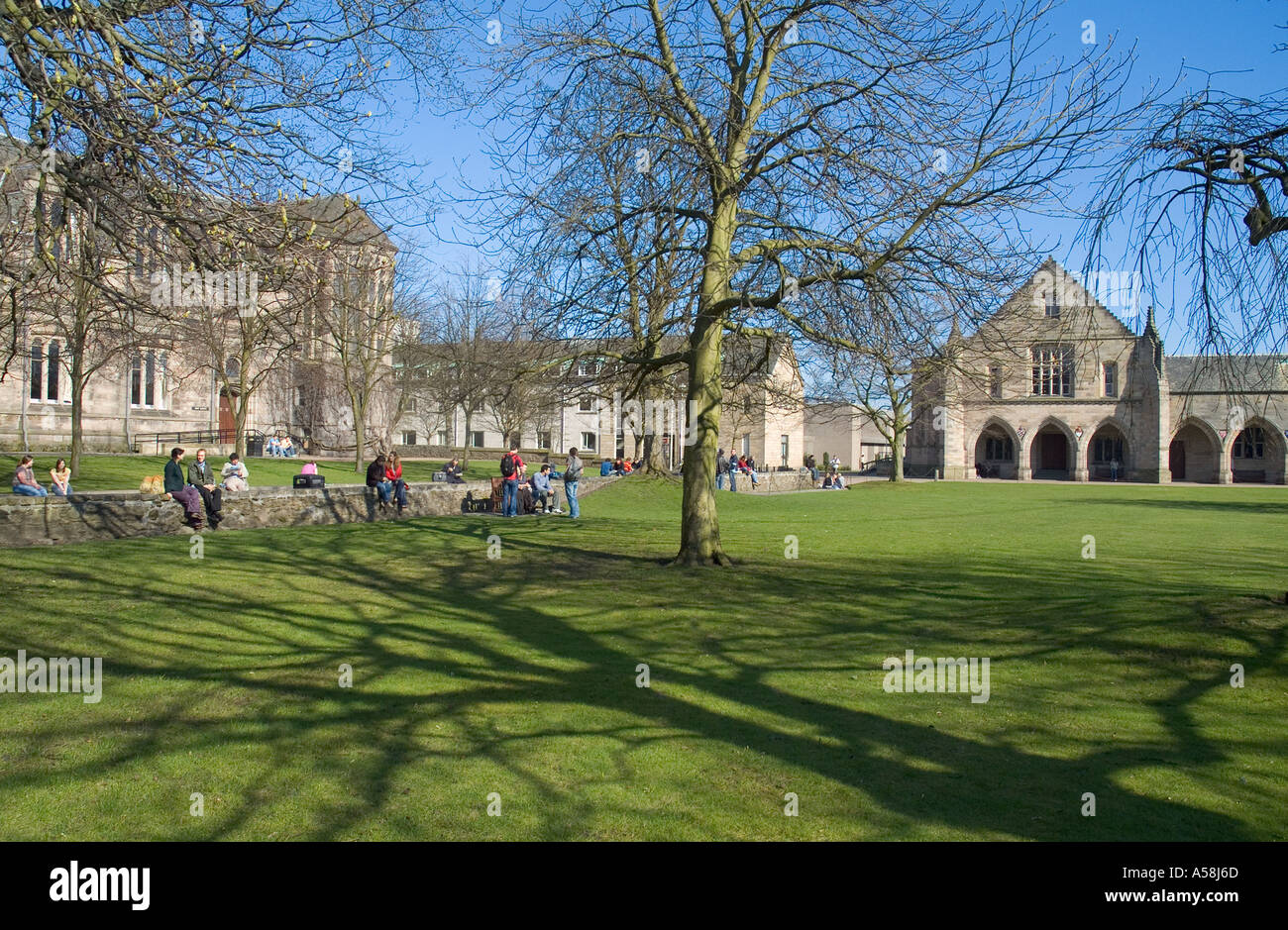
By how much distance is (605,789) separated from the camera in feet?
18.4

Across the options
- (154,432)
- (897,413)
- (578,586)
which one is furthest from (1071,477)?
(578,586)

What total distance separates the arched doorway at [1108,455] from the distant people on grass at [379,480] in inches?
2292

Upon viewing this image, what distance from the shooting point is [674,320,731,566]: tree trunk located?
14227 mm

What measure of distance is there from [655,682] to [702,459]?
670cm

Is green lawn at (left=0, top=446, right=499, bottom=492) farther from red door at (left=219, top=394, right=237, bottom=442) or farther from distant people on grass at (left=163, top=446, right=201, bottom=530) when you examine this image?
distant people on grass at (left=163, top=446, right=201, bottom=530)

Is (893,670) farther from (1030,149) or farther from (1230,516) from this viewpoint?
(1230,516)

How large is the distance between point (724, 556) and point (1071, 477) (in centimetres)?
6056

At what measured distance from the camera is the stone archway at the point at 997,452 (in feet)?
227

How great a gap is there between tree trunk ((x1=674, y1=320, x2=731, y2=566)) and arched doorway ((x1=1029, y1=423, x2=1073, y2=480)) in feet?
206

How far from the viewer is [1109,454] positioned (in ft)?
226

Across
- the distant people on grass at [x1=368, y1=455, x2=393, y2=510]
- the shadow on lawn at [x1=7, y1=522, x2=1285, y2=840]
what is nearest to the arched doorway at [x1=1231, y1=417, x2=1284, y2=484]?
the distant people on grass at [x1=368, y1=455, x2=393, y2=510]

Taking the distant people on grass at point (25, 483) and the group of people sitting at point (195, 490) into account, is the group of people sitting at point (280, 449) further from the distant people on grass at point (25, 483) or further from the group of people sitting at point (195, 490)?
the group of people sitting at point (195, 490)
